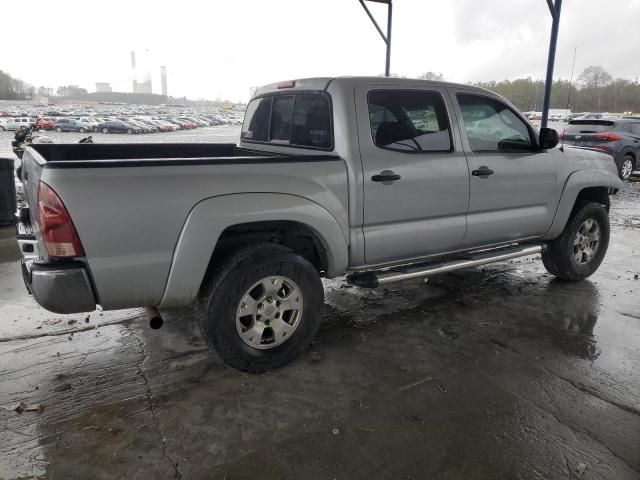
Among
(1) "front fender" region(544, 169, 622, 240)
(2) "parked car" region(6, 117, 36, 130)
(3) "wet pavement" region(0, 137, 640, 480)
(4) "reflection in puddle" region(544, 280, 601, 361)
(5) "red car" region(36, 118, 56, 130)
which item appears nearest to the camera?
(3) "wet pavement" region(0, 137, 640, 480)

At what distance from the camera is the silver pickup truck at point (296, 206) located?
263 centimetres

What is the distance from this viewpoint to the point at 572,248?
5047 millimetres

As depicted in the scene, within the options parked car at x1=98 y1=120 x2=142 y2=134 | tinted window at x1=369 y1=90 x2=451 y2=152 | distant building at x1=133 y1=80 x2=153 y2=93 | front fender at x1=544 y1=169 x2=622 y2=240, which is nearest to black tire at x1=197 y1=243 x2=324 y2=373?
tinted window at x1=369 y1=90 x2=451 y2=152

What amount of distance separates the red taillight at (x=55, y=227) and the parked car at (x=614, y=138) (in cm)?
1333

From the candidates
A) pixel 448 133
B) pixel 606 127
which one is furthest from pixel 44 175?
pixel 606 127

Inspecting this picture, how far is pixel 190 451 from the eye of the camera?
251 cm

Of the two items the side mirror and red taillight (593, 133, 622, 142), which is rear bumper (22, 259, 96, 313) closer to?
the side mirror

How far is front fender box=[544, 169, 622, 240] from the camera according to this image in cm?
474

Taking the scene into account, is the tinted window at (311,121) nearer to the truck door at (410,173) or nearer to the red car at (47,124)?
the truck door at (410,173)

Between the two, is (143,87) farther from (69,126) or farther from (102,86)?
(69,126)

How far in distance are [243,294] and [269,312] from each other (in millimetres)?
253

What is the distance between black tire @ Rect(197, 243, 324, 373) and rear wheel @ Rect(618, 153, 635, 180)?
13090mm

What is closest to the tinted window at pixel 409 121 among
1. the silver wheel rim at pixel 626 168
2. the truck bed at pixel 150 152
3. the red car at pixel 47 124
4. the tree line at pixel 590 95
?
the truck bed at pixel 150 152

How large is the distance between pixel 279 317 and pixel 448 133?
206 cm
